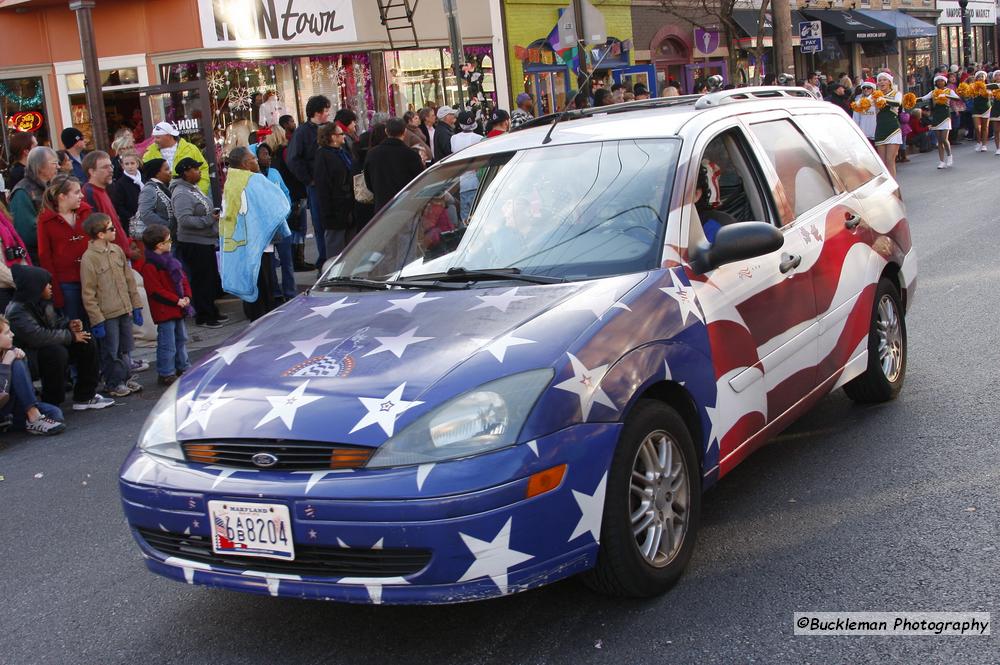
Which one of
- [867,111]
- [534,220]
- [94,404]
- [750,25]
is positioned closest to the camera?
[534,220]

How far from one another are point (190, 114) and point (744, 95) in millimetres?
10012

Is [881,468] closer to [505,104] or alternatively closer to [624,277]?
[624,277]

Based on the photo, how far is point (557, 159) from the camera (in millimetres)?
5000

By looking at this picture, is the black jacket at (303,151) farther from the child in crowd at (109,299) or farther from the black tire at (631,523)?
the black tire at (631,523)

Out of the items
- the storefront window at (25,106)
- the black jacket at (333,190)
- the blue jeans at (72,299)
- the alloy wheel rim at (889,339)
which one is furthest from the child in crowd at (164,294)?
the storefront window at (25,106)

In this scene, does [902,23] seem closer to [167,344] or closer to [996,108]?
[996,108]

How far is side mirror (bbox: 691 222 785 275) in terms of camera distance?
443 centimetres

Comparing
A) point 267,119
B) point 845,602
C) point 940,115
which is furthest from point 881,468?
point 940,115

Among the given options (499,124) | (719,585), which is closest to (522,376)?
(719,585)

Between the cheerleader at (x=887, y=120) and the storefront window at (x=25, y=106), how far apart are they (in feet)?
44.3

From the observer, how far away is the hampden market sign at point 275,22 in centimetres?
1866

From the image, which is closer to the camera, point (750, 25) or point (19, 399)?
point (19, 399)

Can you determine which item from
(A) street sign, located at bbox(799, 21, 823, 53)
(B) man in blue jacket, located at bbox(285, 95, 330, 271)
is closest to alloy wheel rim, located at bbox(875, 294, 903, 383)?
(B) man in blue jacket, located at bbox(285, 95, 330, 271)

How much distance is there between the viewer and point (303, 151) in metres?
13.2
